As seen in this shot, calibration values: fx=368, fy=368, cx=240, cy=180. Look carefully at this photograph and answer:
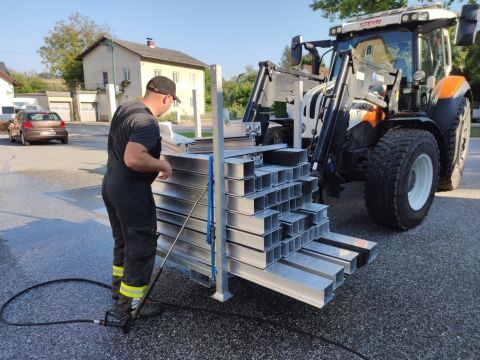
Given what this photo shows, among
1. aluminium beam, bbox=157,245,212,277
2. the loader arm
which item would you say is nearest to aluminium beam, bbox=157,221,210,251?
aluminium beam, bbox=157,245,212,277

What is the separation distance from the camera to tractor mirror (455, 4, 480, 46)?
14.5ft

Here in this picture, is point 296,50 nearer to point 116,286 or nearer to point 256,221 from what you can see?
point 256,221

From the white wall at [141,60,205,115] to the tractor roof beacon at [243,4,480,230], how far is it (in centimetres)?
3004

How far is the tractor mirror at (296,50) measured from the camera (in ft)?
18.9

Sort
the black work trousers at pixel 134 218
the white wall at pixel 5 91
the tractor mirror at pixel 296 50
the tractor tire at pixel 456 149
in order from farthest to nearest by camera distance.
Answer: the white wall at pixel 5 91 < the tractor mirror at pixel 296 50 < the tractor tire at pixel 456 149 < the black work trousers at pixel 134 218

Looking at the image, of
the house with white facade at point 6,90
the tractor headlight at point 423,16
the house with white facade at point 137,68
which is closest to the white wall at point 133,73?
the house with white facade at point 137,68

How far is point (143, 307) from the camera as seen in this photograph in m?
2.82

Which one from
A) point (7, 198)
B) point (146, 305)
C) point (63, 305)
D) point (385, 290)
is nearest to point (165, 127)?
point (146, 305)

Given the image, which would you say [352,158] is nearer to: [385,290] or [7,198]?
[385,290]

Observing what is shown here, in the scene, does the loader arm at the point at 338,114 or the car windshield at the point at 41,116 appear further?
the car windshield at the point at 41,116

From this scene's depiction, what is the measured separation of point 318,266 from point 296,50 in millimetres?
4261

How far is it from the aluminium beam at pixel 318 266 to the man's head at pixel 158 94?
1445mm

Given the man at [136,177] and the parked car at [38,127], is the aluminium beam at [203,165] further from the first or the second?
the parked car at [38,127]

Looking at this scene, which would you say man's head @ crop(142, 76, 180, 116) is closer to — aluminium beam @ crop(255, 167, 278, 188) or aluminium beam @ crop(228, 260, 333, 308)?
aluminium beam @ crop(255, 167, 278, 188)
